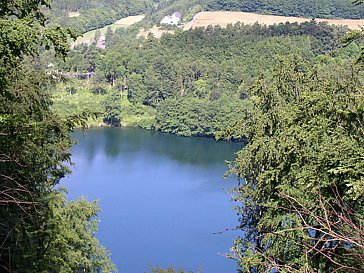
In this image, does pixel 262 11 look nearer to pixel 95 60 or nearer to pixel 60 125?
pixel 95 60

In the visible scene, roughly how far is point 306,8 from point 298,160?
6555 cm

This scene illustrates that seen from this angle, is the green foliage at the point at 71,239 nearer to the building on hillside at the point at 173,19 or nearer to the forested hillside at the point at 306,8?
the forested hillside at the point at 306,8

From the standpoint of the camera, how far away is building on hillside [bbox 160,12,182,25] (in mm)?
73531

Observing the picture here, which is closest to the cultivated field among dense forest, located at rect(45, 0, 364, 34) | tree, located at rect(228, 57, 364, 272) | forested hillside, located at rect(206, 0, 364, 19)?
dense forest, located at rect(45, 0, 364, 34)

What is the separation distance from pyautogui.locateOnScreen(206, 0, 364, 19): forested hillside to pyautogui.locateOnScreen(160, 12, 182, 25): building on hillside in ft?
27.5

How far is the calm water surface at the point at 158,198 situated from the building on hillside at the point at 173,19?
40312mm

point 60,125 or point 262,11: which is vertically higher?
point 262,11

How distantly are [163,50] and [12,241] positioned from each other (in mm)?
47391

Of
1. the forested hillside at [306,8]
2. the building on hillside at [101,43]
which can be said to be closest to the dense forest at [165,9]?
the forested hillside at [306,8]

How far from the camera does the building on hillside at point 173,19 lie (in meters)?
73.5

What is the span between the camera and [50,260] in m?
6.99

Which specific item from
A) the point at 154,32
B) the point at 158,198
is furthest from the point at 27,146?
the point at 154,32

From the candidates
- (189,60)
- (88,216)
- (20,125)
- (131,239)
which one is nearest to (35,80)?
(88,216)

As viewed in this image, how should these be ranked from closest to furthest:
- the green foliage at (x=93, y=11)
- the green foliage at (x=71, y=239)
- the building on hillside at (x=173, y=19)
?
the green foliage at (x=71, y=239) < the building on hillside at (x=173, y=19) < the green foliage at (x=93, y=11)
